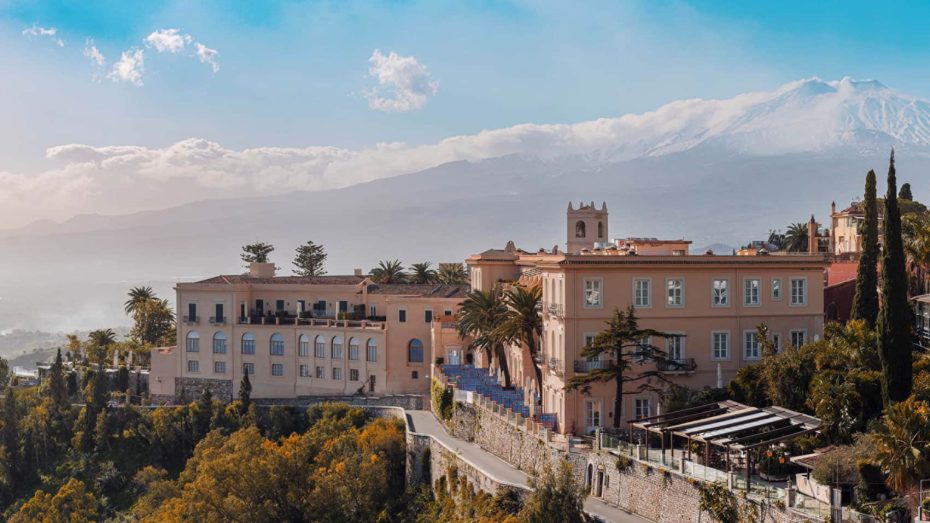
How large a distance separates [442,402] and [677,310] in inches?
703

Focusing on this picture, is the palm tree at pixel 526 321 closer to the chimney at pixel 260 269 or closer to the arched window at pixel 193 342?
the arched window at pixel 193 342

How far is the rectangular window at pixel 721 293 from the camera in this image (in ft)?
167

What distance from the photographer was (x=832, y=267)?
64.5 meters

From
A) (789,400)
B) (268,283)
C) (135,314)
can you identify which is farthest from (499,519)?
(135,314)

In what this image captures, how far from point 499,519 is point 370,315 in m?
40.6

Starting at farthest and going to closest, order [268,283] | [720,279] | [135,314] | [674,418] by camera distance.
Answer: [135,314] < [268,283] < [720,279] < [674,418]

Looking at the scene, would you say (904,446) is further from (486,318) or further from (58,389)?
(58,389)

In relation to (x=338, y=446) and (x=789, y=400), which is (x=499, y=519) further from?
(x=338, y=446)

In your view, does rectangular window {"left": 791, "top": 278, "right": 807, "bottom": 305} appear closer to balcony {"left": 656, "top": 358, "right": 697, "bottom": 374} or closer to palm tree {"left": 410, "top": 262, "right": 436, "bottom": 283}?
balcony {"left": 656, "top": 358, "right": 697, "bottom": 374}

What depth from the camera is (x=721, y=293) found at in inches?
2003

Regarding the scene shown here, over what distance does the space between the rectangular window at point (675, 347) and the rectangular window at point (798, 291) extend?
5.26 m

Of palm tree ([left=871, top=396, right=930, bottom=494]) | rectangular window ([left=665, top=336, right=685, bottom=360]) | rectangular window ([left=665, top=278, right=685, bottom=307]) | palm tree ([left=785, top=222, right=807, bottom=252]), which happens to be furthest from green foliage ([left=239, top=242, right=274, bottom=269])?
palm tree ([left=871, top=396, right=930, bottom=494])

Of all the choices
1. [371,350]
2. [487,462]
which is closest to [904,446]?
[487,462]

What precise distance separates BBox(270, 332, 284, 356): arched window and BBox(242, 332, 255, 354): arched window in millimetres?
1514
